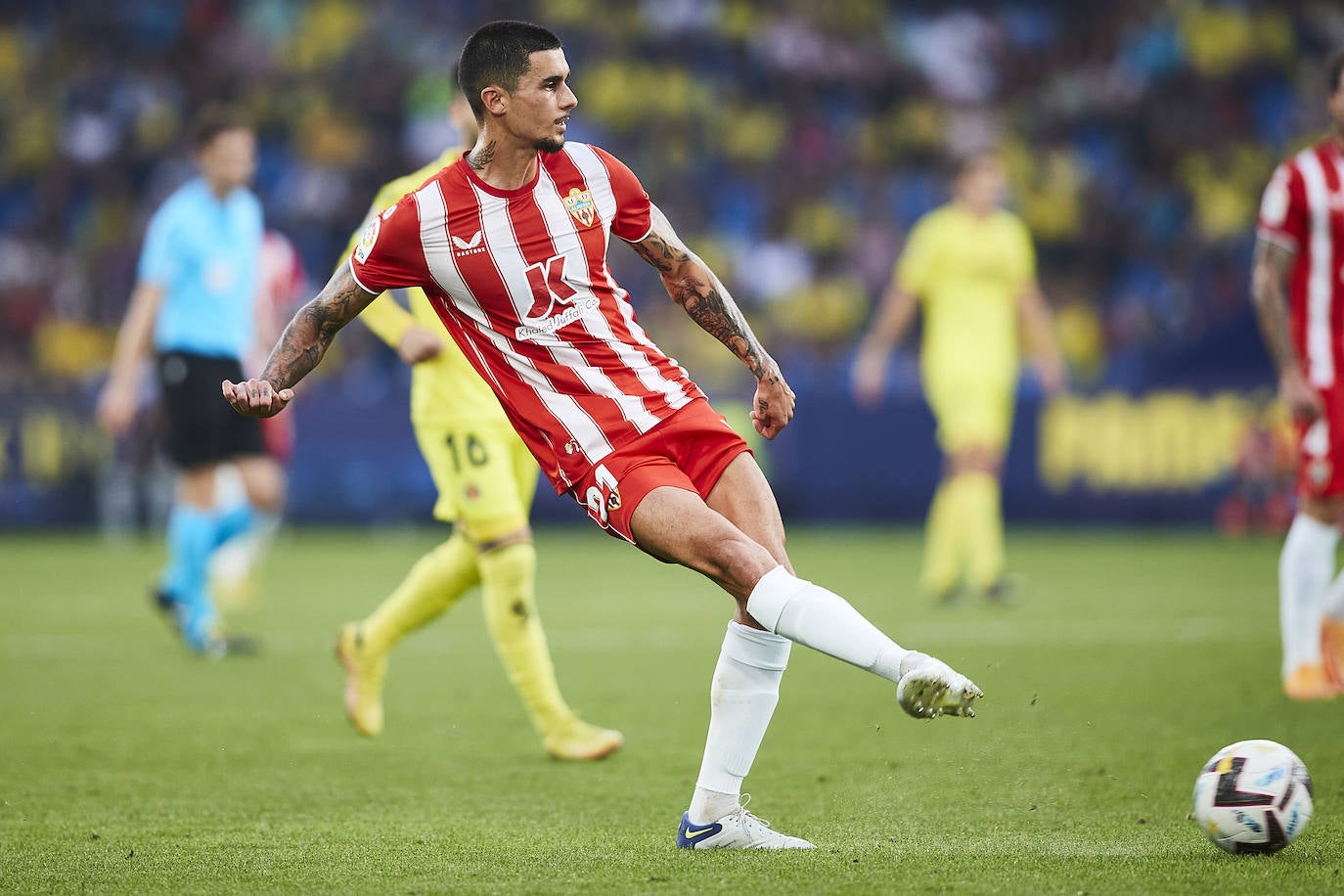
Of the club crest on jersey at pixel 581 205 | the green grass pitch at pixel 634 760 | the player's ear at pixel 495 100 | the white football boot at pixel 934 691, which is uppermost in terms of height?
the player's ear at pixel 495 100

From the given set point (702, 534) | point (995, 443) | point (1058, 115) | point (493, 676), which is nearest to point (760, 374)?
point (702, 534)

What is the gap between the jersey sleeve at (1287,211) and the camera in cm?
614

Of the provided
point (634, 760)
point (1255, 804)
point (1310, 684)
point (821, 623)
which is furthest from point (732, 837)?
point (1310, 684)

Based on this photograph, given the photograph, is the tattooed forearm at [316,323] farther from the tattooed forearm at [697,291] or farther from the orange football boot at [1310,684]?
the orange football boot at [1310,684]

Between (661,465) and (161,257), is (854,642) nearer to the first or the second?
(661,465)

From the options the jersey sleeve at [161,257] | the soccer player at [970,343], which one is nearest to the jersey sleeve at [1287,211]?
the soccer player at [970,343]

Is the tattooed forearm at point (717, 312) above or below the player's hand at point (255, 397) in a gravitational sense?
above

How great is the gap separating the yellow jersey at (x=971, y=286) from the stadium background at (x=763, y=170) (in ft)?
16.6

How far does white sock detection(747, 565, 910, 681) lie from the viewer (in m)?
3.52

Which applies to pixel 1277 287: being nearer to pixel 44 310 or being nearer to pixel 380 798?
pixel 380 798

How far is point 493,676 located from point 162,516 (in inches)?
360

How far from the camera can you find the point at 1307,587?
6.21 m

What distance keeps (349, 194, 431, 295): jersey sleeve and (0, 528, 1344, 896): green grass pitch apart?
1427 millimetres

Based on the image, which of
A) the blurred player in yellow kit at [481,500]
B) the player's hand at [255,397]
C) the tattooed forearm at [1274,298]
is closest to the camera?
the player's hand at [255,397]
